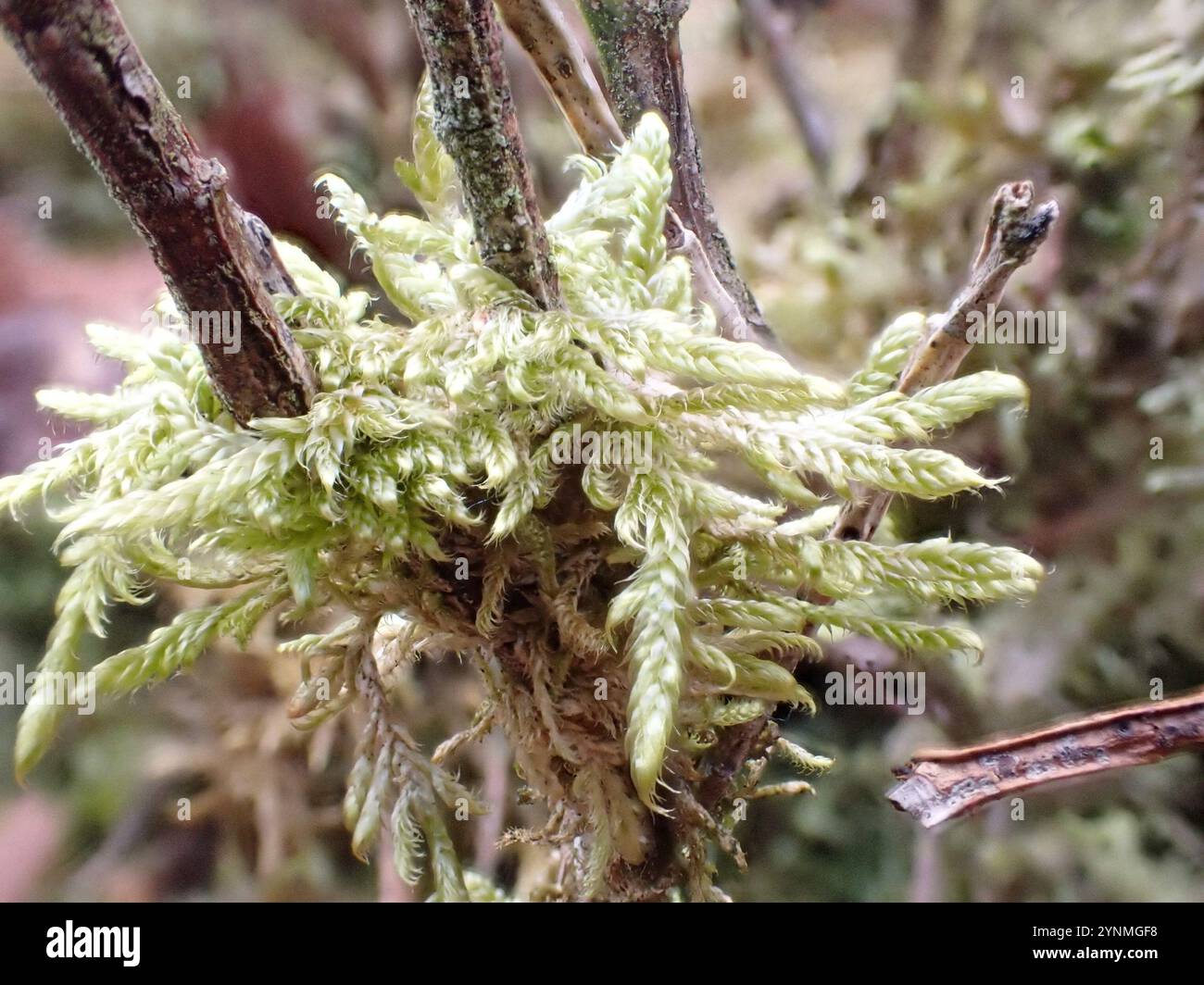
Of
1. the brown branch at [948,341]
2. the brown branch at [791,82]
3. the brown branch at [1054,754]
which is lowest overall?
the brown branch at [1054,754]

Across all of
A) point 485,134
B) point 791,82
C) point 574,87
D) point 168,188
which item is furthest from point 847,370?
point 168,188

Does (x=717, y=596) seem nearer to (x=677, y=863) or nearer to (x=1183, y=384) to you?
(x=677, y=863)

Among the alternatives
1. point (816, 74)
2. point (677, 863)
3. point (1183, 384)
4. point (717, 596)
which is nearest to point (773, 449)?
point (717, 596)

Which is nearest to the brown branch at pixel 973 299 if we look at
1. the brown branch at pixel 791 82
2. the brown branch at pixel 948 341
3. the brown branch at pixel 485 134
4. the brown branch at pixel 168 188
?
the brown branch at pixel 948 341

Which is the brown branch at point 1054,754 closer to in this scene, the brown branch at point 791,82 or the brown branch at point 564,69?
the brown branch at point 564,69

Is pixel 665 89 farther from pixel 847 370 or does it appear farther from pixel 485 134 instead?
pixel 847 370

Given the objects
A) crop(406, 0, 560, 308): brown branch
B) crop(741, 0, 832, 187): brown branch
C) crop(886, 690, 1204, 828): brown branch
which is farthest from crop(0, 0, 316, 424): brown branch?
crop(741, 0, 832, 187): brown branch

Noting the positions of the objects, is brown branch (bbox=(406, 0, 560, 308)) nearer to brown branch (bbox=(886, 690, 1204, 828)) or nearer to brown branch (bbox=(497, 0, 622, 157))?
brown branch (bbox=(497, 0, 622, 157))
